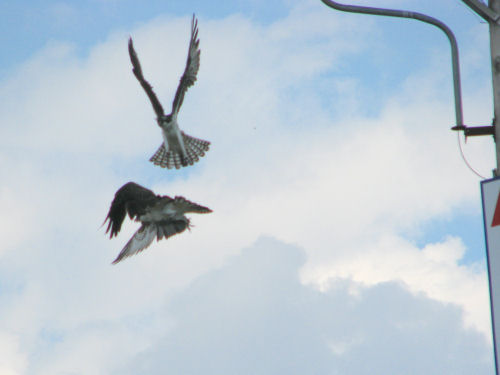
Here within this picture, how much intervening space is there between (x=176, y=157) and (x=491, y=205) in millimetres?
9190

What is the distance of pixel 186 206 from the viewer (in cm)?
901

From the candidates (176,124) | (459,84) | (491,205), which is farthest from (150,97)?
(491,205)

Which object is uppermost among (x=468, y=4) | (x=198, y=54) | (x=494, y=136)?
(x=198, y=54)

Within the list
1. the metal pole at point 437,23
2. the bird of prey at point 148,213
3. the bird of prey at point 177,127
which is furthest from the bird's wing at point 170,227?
the bird of prey at point 177,127

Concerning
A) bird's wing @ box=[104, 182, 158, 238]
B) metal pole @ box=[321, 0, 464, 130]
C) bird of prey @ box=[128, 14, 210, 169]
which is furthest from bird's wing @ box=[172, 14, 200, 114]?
metal pole @ box=[321, 0, 464, 130]

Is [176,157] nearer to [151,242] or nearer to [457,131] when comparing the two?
[151,242]

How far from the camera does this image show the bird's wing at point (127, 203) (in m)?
9.86

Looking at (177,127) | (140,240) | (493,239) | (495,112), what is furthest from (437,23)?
(177,127)

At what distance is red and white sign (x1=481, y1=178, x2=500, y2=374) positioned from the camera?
6152 mm

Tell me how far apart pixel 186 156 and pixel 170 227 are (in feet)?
A: 18.3

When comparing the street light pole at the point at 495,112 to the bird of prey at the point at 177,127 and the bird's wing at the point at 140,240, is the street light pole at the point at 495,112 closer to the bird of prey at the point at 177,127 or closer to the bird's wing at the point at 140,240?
the bird's wing at the point at 140,240

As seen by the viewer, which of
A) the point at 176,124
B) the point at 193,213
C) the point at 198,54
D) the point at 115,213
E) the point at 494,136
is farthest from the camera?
the point at 198,54

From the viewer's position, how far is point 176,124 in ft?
46.8

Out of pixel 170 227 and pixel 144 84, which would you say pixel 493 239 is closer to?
pixel 170 227
